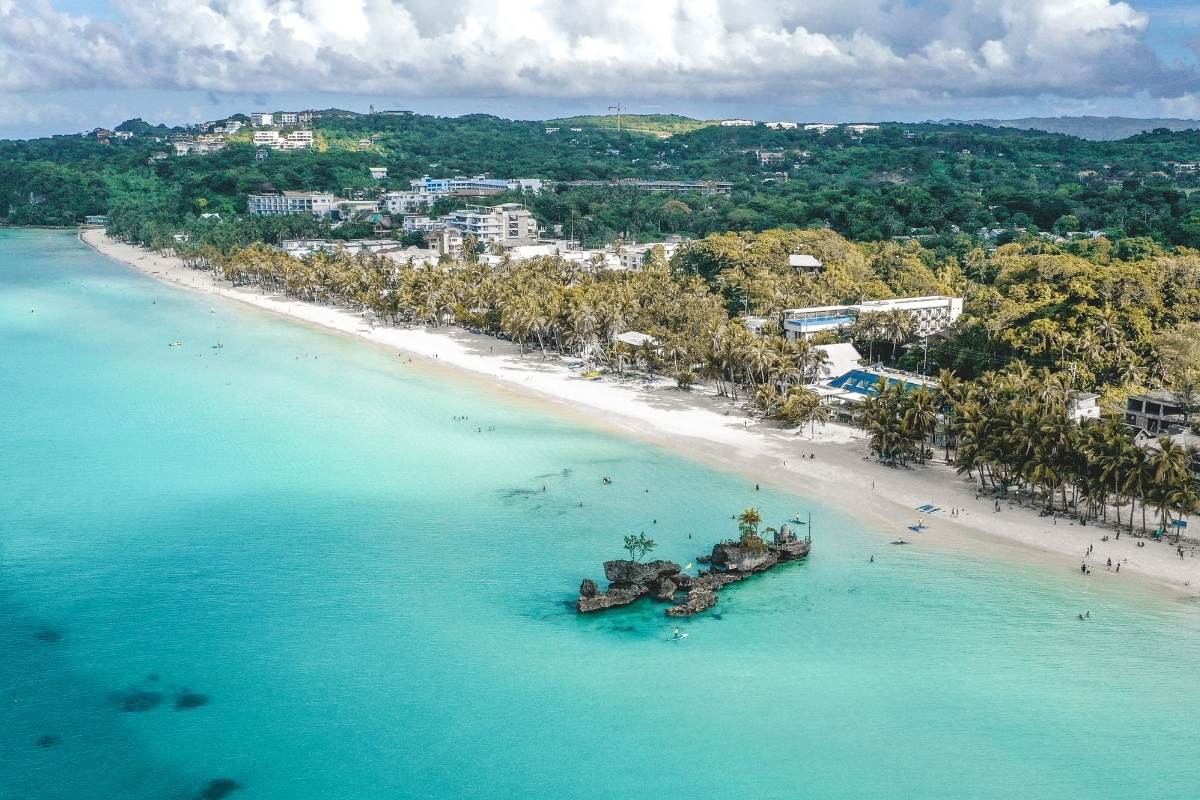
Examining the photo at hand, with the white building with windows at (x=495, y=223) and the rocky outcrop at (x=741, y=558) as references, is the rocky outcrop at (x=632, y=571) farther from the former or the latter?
the white building with windows at (x=495, y=223)

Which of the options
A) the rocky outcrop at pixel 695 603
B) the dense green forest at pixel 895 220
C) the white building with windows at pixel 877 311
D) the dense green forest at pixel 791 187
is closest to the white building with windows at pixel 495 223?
the dense green forest at pixel 895 220

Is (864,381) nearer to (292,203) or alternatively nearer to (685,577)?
(685,577)

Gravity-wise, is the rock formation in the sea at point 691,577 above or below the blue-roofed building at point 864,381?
below

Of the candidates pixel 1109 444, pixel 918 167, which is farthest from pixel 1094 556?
pixel 918 167

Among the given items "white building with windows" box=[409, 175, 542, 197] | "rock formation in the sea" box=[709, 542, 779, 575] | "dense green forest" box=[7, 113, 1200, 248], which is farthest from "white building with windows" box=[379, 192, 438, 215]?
"rock formation in the sea" box=[709, 542, 779, 575]

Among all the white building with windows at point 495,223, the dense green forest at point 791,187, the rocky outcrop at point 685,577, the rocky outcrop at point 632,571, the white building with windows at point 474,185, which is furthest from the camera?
the white building with windows at point 474,185

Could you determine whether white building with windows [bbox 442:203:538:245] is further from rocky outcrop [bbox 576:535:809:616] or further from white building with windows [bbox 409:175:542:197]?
rocky outcrop [bbox 576:535:809:616]

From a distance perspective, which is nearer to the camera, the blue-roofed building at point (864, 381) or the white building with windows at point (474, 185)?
the blue-roofed building at point (864, 381)

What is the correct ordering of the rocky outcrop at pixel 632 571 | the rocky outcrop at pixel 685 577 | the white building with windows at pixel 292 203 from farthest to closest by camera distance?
the white building with windows at pixel 292 203, the rocky outcrop at pixel 632 571, the rocky outcrop at pixel 685 577
